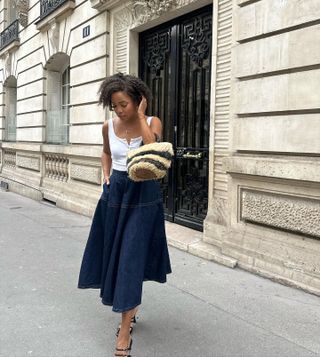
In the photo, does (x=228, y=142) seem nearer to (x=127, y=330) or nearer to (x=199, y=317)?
(x=199, y=317)

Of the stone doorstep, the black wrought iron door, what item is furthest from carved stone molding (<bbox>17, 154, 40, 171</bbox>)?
the stone doorstep

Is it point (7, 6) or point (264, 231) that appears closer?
point (264, 231)

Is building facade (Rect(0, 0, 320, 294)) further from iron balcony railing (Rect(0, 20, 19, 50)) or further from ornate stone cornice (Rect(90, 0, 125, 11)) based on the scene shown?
iron balcony railing (Rect(0, 20, 19, 50))

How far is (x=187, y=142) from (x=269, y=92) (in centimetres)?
211

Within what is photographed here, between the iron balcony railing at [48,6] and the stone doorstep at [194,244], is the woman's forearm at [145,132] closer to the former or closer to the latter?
the stone doorstep at [194,244]

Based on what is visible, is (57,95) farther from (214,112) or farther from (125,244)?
(125,244)

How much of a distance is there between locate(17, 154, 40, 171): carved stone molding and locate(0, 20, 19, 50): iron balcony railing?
367 cm

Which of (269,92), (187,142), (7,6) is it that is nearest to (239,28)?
(269,92)

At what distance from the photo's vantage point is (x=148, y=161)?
2574 mm

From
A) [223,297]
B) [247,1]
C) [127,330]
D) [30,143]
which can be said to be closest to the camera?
[127,330]

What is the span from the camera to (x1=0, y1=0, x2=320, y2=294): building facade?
432 cm

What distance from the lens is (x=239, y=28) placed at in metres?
5.03

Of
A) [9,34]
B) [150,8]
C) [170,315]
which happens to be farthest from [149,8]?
[9,34]

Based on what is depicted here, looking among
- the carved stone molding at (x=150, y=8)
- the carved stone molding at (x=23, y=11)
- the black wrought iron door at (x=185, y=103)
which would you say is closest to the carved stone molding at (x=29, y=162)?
the carved stone molding at (x=23, y=11)
